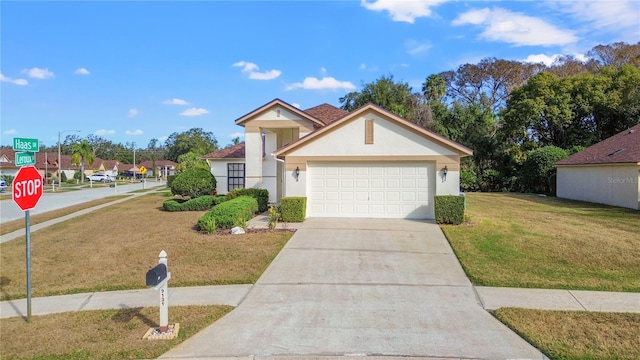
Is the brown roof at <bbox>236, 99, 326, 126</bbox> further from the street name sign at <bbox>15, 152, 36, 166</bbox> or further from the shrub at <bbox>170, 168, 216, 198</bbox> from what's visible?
the street name sign at <bbox>15, 152, 36, 166</bbox>

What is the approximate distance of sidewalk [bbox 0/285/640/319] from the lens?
6.66m

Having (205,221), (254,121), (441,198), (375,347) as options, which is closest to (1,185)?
(254,121)

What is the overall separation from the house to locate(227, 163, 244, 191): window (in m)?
19.9

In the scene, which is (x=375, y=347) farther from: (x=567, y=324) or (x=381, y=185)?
(x=381, y=185)

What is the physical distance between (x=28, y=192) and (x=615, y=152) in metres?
24.3

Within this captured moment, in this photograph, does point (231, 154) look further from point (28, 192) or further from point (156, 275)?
point (156, 275)

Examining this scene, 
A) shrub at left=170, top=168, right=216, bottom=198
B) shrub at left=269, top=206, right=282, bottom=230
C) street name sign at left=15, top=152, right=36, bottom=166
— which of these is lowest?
shrub at left=269, top=206, right=282, bottom=230

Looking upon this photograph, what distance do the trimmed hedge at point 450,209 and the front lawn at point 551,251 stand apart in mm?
497

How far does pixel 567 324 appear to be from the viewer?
5770 mm

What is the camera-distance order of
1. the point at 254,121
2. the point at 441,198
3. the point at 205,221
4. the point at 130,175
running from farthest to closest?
1. the point at 130,175
2. the point at 254,121
3. the point at 441,198
4. the point at 205,221

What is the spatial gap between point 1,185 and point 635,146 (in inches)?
2276

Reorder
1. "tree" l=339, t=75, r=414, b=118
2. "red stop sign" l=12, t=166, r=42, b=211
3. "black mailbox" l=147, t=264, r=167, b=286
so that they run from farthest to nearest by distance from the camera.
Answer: "tree" l=339, t=75, r=414, b=118 < "red stop sign" l=12, t=166, r=42, b=211 < "black mailbox" l=147, t=264, r=167, b=286

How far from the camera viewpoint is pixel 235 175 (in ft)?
86.1

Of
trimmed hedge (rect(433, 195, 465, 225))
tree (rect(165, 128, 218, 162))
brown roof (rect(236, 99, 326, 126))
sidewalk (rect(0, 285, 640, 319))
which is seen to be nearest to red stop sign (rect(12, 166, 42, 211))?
sidewalk (rect(0, 285, 640, 319))
